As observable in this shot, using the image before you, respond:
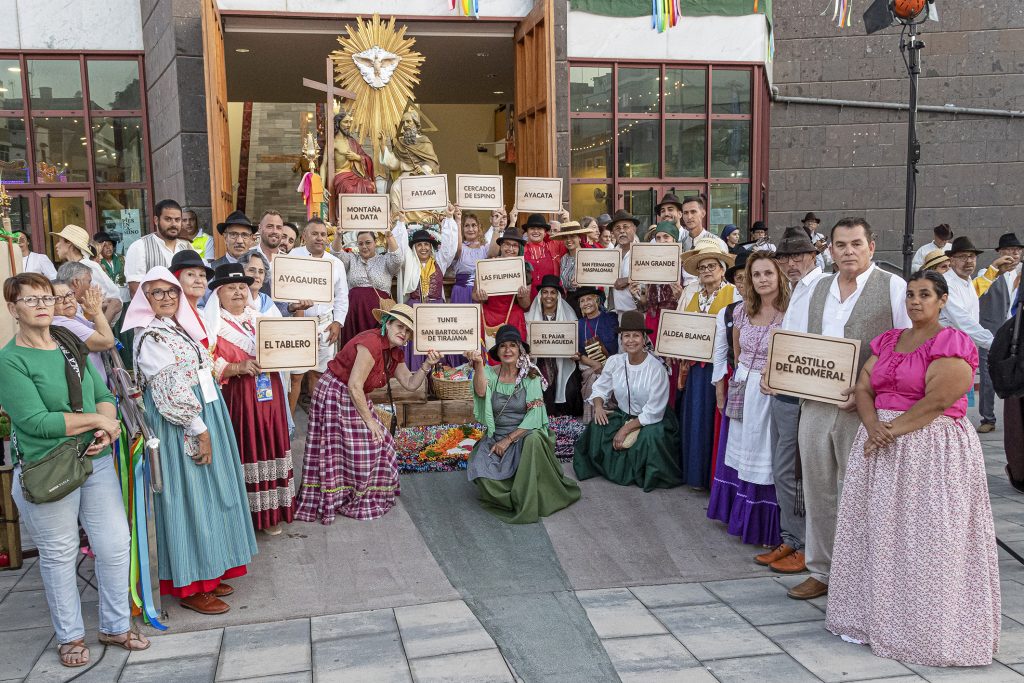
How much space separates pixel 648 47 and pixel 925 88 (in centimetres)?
569

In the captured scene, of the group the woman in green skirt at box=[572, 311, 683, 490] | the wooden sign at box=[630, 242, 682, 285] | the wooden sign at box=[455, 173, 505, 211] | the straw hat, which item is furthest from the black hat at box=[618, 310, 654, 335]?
the straw hat

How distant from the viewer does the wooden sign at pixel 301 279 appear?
601 centimetres

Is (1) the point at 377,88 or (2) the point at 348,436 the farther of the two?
(1) the point at 377,88

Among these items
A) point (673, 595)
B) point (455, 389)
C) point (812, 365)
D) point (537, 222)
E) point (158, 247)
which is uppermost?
point (537, 222)

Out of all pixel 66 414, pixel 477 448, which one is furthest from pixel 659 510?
pixel 66 414

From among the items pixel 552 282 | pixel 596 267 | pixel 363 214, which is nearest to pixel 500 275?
pixel 552 282

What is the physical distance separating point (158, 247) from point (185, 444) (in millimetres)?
2819

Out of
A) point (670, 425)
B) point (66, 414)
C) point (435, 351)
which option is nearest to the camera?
point (66, 414)

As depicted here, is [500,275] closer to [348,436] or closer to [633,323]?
[633,323]

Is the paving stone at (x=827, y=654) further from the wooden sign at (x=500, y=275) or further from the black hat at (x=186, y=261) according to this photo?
the wooden sign at (x=500, y=275)

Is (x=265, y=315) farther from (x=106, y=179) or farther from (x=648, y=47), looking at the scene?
(x=648, y=47)

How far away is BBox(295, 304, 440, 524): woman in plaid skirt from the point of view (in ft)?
18.7

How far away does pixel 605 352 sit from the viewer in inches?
294

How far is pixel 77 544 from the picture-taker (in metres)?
4.05
